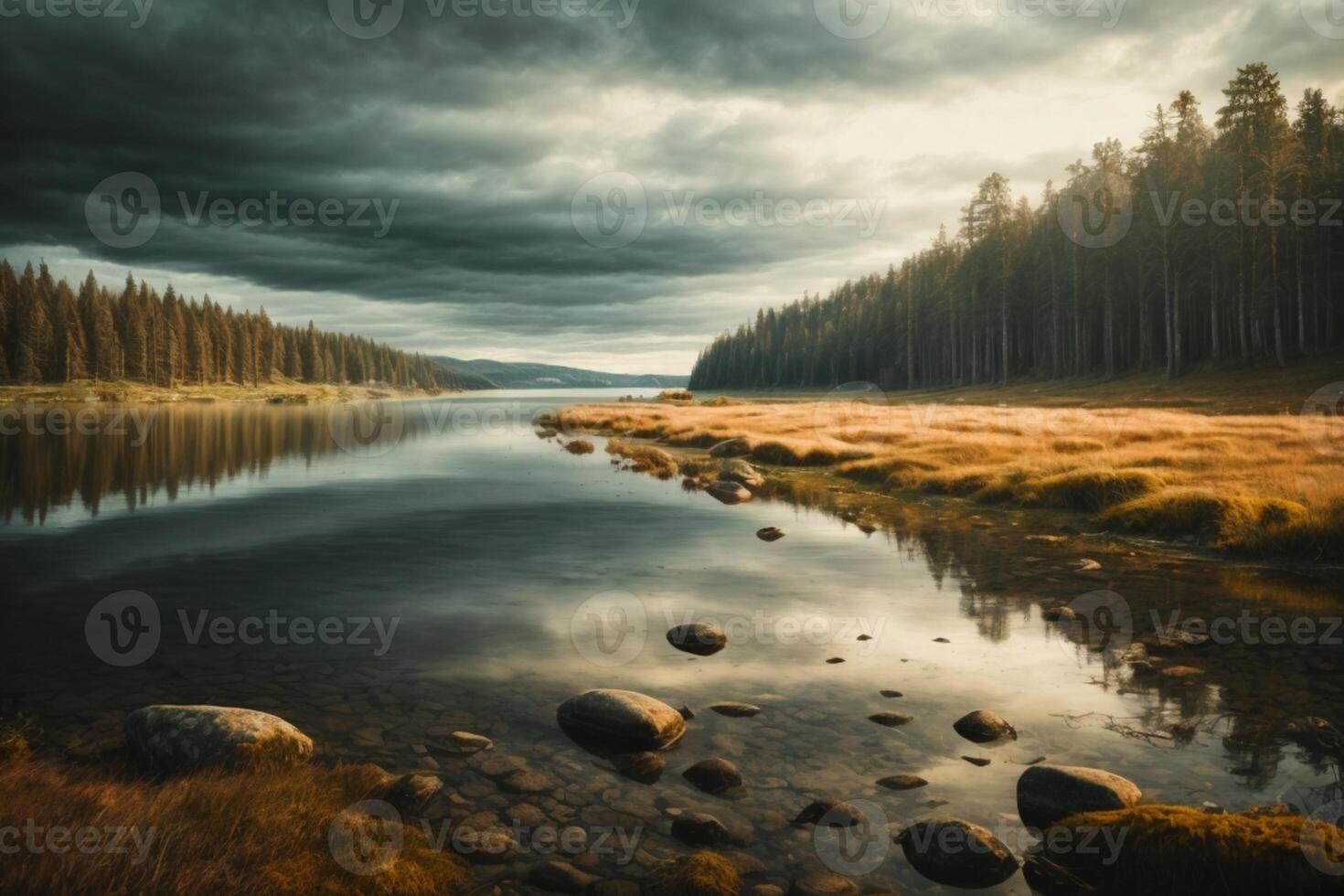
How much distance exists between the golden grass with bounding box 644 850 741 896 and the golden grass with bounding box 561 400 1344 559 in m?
14.8

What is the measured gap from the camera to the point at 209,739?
21.0 feet

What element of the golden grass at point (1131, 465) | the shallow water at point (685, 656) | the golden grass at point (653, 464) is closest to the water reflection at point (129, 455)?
the shallow water at point (685, 656)

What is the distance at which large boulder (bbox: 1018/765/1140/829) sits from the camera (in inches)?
229

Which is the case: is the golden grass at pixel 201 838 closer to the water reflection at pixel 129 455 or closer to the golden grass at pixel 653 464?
the water reflection at pixel 129 455

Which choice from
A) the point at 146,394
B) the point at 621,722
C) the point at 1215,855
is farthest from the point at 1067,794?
the point at 146,394

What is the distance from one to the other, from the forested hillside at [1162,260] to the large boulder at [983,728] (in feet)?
190

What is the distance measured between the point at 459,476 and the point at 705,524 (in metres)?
17.0

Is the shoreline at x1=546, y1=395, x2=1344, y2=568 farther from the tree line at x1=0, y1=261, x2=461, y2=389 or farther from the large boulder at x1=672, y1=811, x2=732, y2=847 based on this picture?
the tree line at x1=0, y1=261, x2=461, y2=389

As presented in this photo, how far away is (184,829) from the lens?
15.7 feet

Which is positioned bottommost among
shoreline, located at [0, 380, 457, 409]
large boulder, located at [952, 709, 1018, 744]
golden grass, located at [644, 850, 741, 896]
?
large boulder, located at [952, 709, 1018, 744]

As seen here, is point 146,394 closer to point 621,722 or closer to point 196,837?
point 621,722

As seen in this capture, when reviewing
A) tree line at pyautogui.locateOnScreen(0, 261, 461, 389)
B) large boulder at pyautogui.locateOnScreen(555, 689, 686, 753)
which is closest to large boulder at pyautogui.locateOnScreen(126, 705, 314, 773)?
large boulder at pyautogui.locateOnScreen(555, 689, 686, 753)

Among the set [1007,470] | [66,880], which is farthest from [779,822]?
[1007,470]

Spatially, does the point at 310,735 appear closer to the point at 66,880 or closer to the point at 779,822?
the point at 66,880
